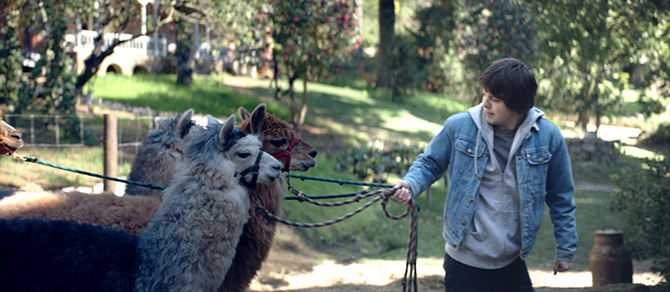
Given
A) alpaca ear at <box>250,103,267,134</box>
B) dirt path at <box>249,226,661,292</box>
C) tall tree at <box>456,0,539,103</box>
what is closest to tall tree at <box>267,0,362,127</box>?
tall tree at <box>456,0,539,103</box>

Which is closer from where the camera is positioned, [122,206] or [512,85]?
[512,85]

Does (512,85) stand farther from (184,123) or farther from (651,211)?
(651,211)

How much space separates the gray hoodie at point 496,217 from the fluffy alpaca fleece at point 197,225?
1124 millimetres

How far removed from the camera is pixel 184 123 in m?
5.03

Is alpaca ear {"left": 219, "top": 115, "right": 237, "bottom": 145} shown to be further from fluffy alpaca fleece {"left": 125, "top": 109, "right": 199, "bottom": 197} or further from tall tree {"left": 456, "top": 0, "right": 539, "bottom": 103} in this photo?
tall tree {"left": 456, "top": 0, "right": 539, "bottom": 103}

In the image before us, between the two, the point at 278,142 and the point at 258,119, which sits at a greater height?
the point at 258,119

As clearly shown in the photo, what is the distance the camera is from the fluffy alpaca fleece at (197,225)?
319 cm

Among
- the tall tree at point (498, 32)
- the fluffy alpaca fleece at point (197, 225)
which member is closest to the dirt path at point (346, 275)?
the fluffy alpaca fleece at point (197, 225)

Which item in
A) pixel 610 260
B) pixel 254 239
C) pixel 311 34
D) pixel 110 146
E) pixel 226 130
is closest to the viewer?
pixel 226 130

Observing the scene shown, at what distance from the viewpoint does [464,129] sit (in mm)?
3318

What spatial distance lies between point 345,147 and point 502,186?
1097 cm

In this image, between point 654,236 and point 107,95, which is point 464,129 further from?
point 107,95

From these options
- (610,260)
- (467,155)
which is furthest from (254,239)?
(610,260)

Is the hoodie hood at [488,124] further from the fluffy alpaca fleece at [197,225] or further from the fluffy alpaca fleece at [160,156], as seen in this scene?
the fluffy alpaca fleece at [160,156]
